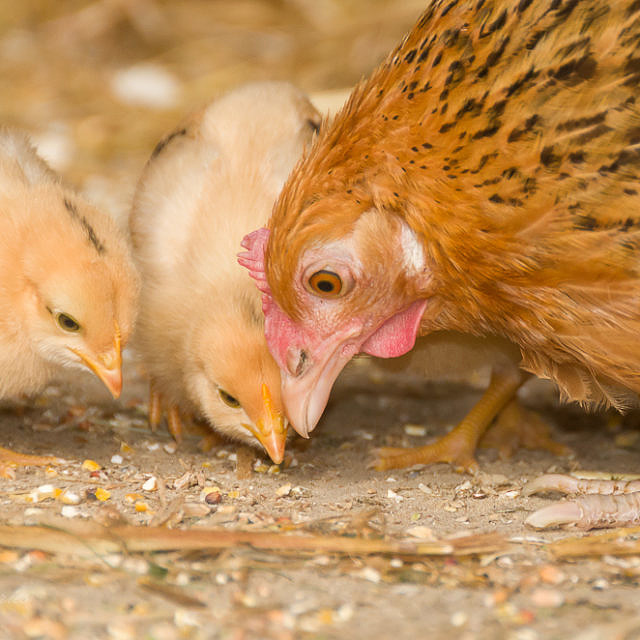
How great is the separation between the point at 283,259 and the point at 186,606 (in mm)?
897

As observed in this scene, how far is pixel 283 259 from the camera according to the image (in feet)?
7.64

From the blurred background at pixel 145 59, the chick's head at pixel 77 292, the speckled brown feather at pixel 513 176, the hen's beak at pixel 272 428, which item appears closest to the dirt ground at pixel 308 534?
the hen's beak at pixel 272 428

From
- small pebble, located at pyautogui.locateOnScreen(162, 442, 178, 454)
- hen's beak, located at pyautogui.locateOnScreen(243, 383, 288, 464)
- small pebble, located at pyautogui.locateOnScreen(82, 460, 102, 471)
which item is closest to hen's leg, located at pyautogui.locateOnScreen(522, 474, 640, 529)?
hen's beak, located at pyautogui.locateOnScreen(243, 383, 288, 464)

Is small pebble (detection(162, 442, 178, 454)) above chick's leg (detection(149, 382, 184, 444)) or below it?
below

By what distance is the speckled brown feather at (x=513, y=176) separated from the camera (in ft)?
6.95

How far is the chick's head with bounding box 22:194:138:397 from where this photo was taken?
2492 millimetres

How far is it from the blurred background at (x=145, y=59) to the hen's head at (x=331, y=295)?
2.56 m

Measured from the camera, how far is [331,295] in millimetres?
2381

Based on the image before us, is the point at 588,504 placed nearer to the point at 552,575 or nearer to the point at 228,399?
the point at 552,575

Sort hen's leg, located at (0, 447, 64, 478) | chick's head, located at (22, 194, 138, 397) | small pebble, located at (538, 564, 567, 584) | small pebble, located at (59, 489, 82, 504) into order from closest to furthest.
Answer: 1. small pebble, located at (538, 564, 567, 584)
2. small pebble, located at (59, 489, 82, 504)
3. chick's head, located at (22, 194, 138, 397)
4. hen's leg, located at (0, 447, 64, 478)

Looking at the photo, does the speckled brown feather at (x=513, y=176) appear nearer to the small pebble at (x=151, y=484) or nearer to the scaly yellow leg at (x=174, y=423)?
the small pebble at (x=151, y=484)

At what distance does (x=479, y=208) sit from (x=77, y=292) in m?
1.07

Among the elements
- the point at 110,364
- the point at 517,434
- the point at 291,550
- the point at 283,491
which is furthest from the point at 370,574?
the point at 517,434

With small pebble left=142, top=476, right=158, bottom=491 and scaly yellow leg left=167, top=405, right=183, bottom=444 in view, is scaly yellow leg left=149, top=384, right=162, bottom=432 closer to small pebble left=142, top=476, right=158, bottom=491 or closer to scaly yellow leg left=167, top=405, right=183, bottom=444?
scaly yellow leg left=167, top=405, right=183, bottom=444
